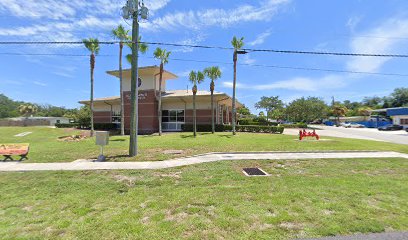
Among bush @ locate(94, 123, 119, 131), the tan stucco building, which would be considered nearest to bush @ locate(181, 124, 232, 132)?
the tan stucco building

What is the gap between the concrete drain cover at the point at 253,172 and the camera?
848cm

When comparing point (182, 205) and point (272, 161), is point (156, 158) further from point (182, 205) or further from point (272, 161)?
point (182, 205)

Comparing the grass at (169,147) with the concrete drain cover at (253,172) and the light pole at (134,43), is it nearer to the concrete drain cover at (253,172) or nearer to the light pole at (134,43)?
the light pole at (134,43)

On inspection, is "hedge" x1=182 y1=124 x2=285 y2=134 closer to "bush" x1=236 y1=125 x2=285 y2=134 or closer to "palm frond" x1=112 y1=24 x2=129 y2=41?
"bush" x1=236 y1=125 x2=285 y2=134

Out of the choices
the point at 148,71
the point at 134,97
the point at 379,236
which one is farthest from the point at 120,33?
the point at 379,236

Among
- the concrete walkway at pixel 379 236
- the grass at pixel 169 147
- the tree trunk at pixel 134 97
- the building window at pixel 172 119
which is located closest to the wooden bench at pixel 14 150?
the grass at pixel 169 147

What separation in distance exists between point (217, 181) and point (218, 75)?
19139 mm

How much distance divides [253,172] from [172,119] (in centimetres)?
2442

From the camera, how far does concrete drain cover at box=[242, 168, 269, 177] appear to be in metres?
8.48

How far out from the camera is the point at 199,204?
5.54 metres

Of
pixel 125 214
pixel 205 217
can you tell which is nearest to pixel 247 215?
pixel 205 217

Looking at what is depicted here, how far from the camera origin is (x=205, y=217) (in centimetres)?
482

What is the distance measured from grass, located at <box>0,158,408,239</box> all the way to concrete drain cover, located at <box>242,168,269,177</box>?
1.01 ft

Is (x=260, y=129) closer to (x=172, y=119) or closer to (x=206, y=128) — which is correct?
(x=206, y=128)
